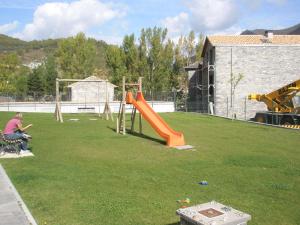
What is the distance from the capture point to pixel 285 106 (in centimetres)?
2770

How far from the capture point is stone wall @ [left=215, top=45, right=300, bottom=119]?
125 ft

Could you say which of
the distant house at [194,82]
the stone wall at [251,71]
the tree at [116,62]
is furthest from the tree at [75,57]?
the stone wall at [251,71]

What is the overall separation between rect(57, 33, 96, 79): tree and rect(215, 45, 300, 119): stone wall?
35.4m

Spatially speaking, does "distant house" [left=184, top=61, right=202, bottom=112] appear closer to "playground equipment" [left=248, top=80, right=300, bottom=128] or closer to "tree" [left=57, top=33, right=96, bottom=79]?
"playground equipment" [left=248, top=80, right=300, bottom=128]

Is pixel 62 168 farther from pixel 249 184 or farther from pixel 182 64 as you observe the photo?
pixel 182 64

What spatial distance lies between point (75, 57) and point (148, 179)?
6212 cm

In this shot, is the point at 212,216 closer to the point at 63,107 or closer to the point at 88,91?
the point at 63,107

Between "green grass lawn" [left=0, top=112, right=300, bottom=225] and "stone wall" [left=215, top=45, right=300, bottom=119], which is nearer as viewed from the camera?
"green grass lawn" [left=0, top=112, right=300, bottom=225]

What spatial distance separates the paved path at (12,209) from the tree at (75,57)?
61.2 metres

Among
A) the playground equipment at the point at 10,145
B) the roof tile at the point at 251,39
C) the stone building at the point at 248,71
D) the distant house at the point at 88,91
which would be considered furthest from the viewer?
the distant house at the point at 88,91

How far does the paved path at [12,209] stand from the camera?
6.00 metres

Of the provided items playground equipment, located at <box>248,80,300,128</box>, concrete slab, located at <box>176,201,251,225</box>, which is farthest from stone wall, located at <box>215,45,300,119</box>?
concrete slab, located at <box>176,201,251,225</box>

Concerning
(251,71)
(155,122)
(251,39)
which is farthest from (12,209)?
(251,39)

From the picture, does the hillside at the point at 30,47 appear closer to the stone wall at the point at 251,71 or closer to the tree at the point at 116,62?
the tree at the point at 116,62
